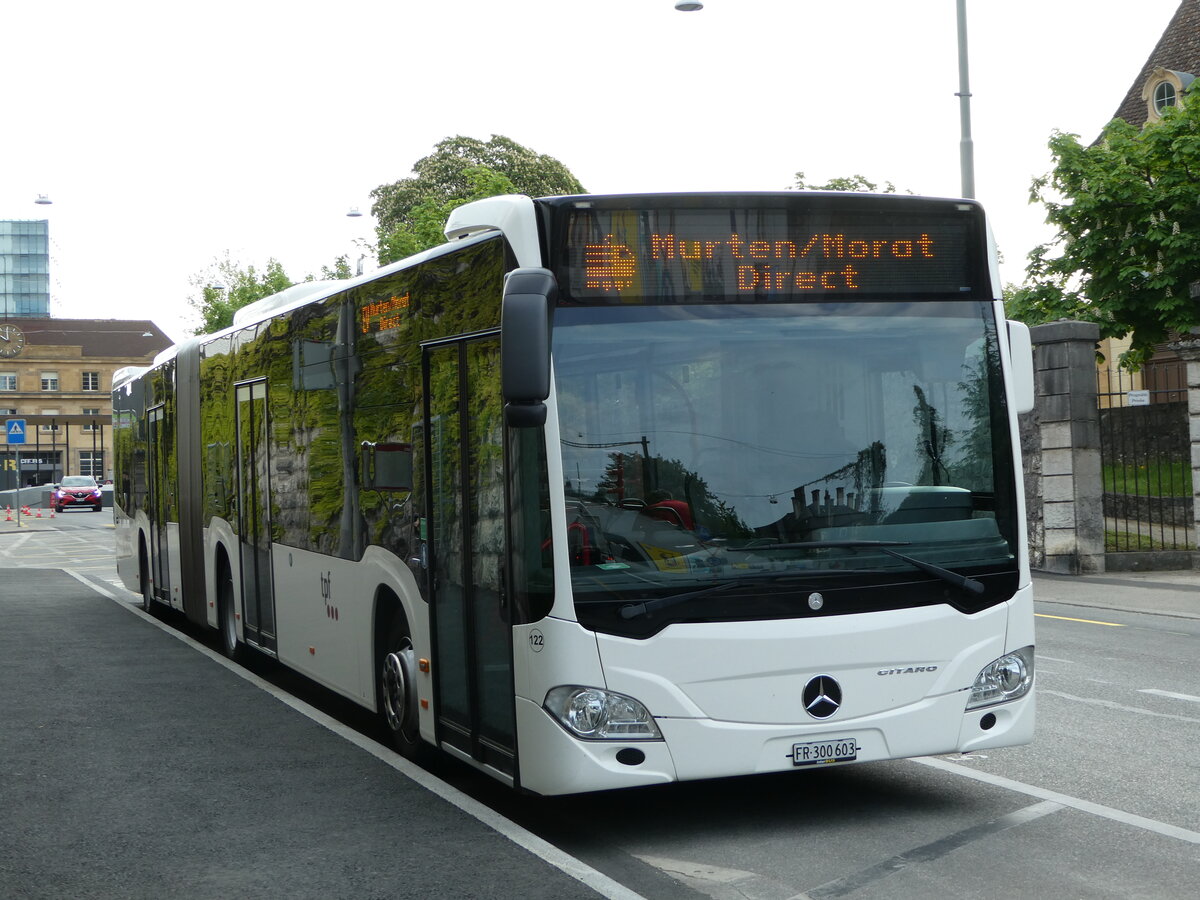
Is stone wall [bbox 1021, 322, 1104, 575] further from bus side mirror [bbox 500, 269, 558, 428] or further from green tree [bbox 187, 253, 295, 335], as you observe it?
green tree [bbox 187, 253, 295, 335]

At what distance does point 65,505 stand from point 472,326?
220 feet

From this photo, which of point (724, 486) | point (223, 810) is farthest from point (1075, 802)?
point (223, 810)

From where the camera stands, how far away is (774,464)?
627 cm

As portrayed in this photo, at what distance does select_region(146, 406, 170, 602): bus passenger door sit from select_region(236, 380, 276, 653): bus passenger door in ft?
12.9

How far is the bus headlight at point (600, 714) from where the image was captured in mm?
6102

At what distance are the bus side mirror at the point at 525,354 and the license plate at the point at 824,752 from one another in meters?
1.76

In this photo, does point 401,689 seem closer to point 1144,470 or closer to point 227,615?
point 227,615

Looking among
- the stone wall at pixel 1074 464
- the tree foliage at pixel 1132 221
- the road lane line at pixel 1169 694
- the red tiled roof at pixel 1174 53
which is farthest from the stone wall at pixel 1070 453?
the red tiled roof at pixel 1174 53

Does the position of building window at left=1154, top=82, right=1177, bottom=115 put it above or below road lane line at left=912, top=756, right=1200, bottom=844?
above

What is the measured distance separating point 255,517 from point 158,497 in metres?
5.20

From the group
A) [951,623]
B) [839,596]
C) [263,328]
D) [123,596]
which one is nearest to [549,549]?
[839,596]

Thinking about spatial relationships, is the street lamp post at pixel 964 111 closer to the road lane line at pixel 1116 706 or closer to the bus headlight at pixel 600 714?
the road lane line at pixel 1116 706

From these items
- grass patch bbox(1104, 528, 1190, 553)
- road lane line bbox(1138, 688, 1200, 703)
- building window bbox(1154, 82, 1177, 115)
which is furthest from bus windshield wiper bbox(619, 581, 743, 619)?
building window bbox(1154, 82, 1177, 115)

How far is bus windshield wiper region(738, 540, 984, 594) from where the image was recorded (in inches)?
248
